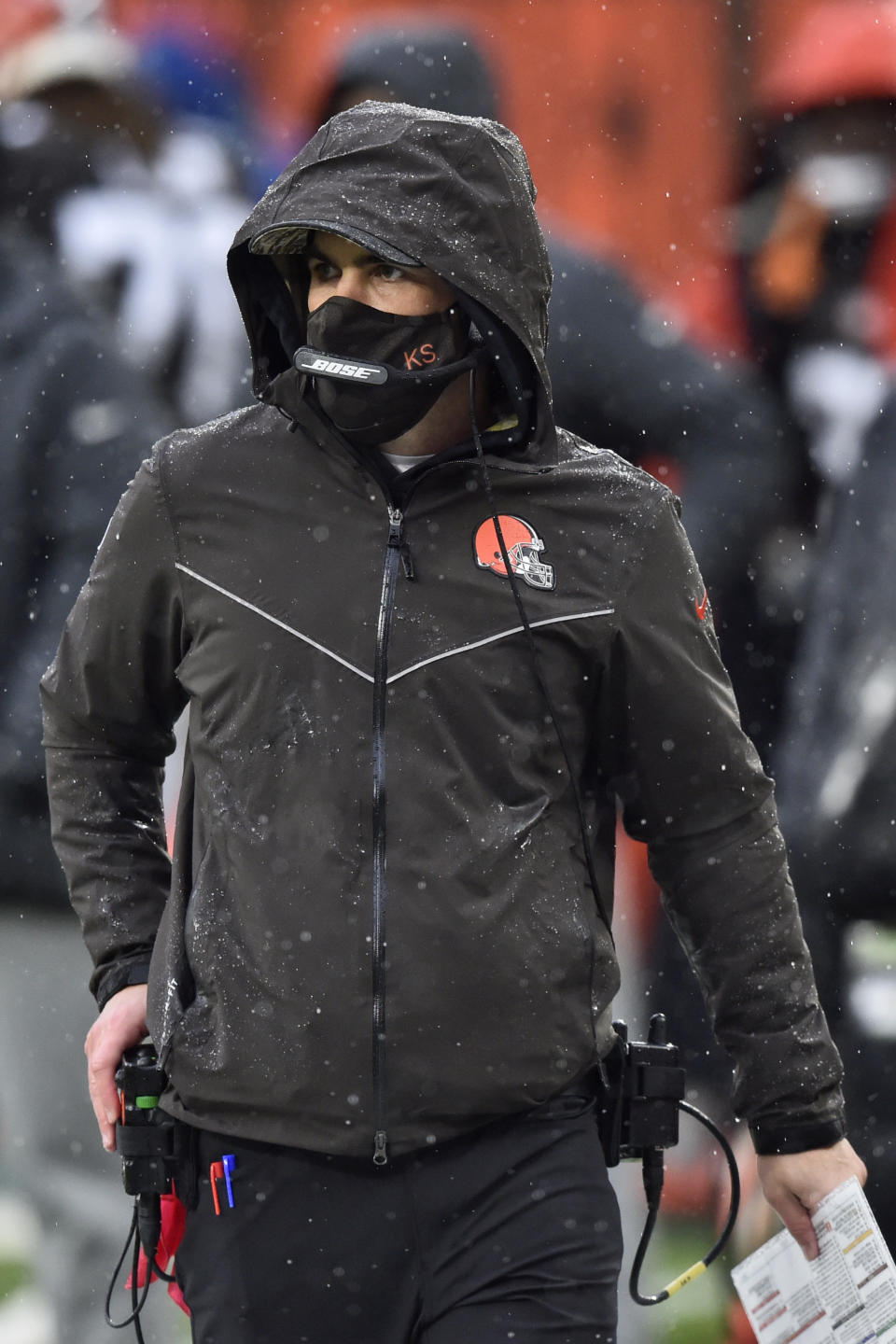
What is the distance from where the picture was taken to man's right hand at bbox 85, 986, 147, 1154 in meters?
2.43

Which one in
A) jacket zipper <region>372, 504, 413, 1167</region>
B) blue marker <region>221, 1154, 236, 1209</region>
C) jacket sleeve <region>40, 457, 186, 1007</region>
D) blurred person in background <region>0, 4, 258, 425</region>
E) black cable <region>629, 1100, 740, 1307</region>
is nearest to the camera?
jacket zipper <region>372, 504, 413, 1167</region>

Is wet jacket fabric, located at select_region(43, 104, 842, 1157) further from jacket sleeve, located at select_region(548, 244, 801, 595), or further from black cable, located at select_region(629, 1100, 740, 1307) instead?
jacket sleeve, located at select_region(548, 244, 801, 595)

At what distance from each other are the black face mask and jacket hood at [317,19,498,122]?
1.68m

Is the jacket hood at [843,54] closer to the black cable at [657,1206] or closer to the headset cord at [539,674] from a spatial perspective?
the headset cord at [539,674]

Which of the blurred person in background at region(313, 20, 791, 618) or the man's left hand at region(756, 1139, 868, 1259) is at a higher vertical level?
the blurred person in background at region(313, 20, 791, 618)

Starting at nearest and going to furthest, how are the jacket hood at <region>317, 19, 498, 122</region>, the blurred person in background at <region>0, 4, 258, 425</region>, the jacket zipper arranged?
the jacket zipper < the jacket hood at <region>317, 19, 498, 122</region> < the blurred person in background at <region>0, 4, 258, 425</region>

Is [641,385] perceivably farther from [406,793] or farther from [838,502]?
[406,793]

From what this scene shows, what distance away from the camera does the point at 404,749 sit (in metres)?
2.21

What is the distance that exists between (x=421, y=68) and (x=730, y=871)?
7.09 ft

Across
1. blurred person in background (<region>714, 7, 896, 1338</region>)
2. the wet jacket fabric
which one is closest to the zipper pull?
the wet jacket fabric

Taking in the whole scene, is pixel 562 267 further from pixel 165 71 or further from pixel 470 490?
pixel 470 490

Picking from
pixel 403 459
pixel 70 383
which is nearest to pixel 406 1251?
pixel 403 459

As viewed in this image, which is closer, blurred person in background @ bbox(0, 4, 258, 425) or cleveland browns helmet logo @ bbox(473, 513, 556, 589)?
cleveland browns helmet logo @ bbox(473, 513, 556, 589)

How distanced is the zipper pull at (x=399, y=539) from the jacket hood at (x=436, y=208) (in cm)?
27
